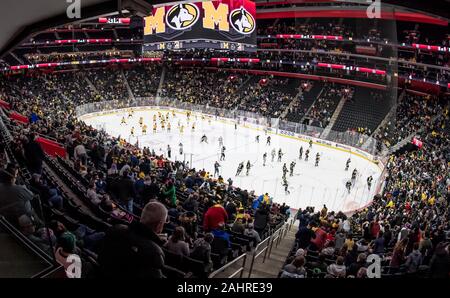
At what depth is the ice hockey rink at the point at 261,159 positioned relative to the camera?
21.3 meters

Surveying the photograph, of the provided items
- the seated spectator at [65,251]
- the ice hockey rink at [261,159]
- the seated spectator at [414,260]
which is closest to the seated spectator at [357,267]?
the seated spectator at [414,260]

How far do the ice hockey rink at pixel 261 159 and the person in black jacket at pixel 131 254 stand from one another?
Answer: 17.3 m

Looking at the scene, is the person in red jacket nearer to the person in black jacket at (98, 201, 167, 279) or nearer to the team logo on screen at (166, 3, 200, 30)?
the person in black jacket at (98, 201, 167, 279)

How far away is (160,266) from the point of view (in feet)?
11.0

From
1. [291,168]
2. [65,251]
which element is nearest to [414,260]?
[65,251]

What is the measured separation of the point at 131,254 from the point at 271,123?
32.2m

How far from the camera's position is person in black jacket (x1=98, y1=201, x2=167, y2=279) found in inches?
129

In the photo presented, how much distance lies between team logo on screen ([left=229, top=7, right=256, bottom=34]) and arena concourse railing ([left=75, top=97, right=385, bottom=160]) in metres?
11.9

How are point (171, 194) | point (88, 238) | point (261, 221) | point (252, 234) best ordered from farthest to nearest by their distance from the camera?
point (261, 221) → point (171, 194) → point (252, 234) → point (88, 238)

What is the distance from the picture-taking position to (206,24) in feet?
70.0

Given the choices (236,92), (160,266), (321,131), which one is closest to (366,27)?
(160,266)

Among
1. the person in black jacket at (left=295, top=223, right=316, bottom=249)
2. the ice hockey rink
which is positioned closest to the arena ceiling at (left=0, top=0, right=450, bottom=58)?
the person in black jacket at (left=295, top=223, right=316, bottom=249)

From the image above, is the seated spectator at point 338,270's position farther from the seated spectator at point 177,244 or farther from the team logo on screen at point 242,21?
the team logo on screen at point 242,21

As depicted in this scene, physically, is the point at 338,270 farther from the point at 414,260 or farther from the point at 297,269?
the point at 414,260
